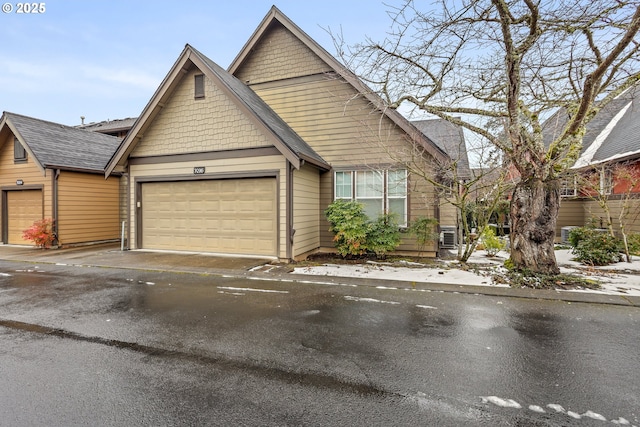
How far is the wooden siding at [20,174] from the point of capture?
474 inches

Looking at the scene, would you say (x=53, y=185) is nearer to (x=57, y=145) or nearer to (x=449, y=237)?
(x=57, y=145)

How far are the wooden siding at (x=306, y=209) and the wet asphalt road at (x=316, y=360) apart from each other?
3.62 m

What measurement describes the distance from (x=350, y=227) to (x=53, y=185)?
11.1 metres

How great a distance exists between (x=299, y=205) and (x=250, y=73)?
5818mm

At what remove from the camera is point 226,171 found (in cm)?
A: 974

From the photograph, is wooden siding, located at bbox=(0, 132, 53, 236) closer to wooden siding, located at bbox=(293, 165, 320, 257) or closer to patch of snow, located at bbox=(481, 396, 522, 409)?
wooden siding, located at bbox=(293, 165, 320, 257)

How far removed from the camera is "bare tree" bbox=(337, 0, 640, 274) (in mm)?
5816

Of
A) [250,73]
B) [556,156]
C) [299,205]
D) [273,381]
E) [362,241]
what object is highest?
[250,73]

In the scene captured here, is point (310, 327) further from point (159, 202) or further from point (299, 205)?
point (159, 202)

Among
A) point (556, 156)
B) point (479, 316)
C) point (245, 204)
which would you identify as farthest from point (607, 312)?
point (245, 204)

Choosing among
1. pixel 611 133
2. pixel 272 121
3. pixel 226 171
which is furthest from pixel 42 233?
pixel 611 133

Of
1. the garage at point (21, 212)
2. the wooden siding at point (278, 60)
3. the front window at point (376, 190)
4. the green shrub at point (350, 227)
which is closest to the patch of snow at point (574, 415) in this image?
the green shrub at point (350, 227)

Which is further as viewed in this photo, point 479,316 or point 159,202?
point 159,202

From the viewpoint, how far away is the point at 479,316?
4.70 meters
